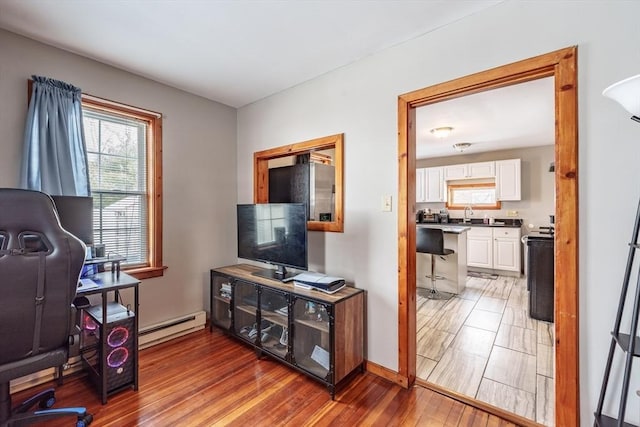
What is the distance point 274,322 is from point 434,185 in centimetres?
533

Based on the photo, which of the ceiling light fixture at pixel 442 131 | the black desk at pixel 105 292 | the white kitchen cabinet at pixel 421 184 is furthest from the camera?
the white kitchen cabinet at pixel 421 184

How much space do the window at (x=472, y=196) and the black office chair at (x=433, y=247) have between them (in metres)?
2.59

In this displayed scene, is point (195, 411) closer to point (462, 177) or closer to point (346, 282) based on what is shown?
point (346, 282)

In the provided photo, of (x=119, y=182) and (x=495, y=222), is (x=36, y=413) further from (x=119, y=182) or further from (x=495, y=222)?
(x=495, y=222)

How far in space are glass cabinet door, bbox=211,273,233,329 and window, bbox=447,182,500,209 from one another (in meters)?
5.45

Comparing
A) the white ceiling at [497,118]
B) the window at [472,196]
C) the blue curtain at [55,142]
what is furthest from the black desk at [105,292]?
the window at [472,196]

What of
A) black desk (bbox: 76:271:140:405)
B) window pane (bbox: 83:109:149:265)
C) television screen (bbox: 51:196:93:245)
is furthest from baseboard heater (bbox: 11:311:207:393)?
television screen (bbox: 51:196:93:245)

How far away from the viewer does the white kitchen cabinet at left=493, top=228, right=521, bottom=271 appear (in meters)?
5.39

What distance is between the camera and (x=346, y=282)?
2.48m

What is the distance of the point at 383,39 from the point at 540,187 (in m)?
5.18

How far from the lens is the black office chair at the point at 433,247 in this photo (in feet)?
13.1

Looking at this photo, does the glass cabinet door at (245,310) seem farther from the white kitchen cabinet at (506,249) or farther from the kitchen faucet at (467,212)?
the kitchen faucet at (467,212)

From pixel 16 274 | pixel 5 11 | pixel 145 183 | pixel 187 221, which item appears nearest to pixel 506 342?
pixel 187 221

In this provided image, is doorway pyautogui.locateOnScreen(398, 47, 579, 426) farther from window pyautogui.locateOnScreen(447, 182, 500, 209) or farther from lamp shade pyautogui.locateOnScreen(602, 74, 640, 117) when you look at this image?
window pyautogui.locateOnScreen(447, 182, 500, 209)
